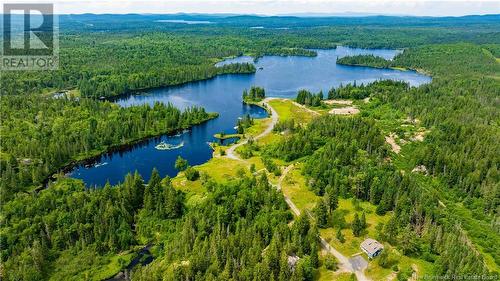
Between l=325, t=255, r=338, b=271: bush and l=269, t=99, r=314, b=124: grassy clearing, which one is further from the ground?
l=269, t=99, r=314, b=124: grassy clearing

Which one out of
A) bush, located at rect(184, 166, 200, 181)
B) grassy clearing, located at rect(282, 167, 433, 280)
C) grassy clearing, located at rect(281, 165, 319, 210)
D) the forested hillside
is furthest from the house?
the forested hillside

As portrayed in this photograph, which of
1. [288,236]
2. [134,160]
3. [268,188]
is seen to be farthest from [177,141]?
[288,236]

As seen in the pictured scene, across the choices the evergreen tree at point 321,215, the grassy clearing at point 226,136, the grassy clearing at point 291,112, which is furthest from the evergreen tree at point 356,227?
the grassy clearing at point 291,112

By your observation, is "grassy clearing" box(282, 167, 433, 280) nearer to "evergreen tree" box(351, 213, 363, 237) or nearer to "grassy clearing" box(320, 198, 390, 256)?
"grassy clearing" box(320, 198, 390, 256)

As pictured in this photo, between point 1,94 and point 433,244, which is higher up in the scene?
point 1,94

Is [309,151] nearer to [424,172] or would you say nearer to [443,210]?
[424,172]

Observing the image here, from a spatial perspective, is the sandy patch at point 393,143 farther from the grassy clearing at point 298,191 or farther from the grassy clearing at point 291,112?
the grassy clearing at point 298,191

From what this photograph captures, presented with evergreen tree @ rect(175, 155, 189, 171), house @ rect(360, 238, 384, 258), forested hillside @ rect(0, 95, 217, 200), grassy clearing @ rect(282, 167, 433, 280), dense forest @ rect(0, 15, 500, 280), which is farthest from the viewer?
evergreen tree @ rect(175, 155, 189, 171)
